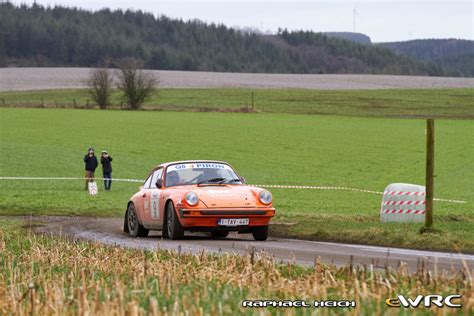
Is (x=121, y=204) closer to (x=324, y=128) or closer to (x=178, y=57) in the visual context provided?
(x=324, y=128)

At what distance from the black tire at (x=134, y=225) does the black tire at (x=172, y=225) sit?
1.36 m

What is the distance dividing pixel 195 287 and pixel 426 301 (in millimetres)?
1928

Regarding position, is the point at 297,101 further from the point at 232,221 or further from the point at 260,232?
the point at 232,221

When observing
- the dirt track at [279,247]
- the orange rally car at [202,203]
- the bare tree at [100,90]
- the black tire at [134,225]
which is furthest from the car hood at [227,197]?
the bare tree at [100,90]

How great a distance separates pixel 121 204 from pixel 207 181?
12.9 meters

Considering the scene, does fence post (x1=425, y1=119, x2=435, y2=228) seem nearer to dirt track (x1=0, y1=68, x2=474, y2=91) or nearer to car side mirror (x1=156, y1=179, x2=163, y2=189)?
car side mirror (x1=156, y1=179, x2=163, y2=189)

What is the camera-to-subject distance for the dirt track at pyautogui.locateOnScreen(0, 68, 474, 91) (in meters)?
117

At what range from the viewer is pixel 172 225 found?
59.1ft

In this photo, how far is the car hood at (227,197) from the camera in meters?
17.7

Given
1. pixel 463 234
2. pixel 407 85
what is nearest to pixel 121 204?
pixel 463 234

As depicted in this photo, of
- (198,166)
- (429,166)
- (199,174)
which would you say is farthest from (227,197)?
(429,166)

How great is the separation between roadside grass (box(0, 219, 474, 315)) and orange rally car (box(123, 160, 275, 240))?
210 inches

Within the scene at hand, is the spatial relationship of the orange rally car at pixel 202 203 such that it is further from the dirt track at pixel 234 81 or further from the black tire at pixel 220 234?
the dirt track at pixel 234 81

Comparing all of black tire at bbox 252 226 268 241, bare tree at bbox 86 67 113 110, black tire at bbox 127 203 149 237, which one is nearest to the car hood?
black tire at bbox 252 226 268 241
